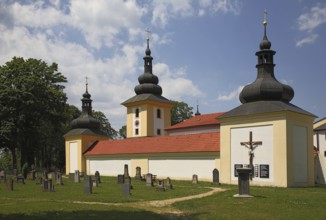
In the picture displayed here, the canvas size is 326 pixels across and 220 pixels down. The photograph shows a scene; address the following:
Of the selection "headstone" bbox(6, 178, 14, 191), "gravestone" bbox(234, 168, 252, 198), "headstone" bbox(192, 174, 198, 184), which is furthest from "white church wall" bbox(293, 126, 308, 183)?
"headstone" bbox(6, 178, 14, 191)

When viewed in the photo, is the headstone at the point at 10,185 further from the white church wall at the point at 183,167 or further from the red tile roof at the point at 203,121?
the red tile roof at the point at 203,121

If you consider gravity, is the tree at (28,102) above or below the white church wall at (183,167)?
above

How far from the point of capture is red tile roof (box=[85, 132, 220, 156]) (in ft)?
104

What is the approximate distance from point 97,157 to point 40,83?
1043 cm

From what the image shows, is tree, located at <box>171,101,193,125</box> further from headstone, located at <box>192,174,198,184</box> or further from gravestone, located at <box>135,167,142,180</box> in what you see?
headstone, located at <box>192,174,198,184</box>

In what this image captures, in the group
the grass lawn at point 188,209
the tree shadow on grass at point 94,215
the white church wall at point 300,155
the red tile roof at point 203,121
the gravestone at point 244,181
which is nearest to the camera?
the tree shadow on grass at point 94,215

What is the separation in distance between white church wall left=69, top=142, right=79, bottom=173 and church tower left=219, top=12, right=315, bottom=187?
Answer: 22894mm

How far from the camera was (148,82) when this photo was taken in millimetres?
48781

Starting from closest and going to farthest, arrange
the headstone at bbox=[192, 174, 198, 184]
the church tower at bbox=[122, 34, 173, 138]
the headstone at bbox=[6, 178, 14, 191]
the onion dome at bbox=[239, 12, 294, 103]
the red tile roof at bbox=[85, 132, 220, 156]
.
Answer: the headstone at bbox=[6, 178, 14, 191], the onion dome at bbox=[239, 12, 294, 103], the headstone at bbox=[192, 174, 198, 184], the red tile roof at bbox=[85, 132, 220, 156], the church tower at bbox=[122, 34, 173, 138]

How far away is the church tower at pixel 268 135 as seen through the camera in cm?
2600

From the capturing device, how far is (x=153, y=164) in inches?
1420

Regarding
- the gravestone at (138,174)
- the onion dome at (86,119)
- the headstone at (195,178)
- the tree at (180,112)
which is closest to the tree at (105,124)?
the tree at (180,112)

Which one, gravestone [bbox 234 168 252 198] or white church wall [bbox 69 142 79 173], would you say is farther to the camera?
white church wall [bbox 69 142 79 173]

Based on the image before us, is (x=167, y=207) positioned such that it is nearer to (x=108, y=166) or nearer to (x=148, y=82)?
(x=108, y=166)
